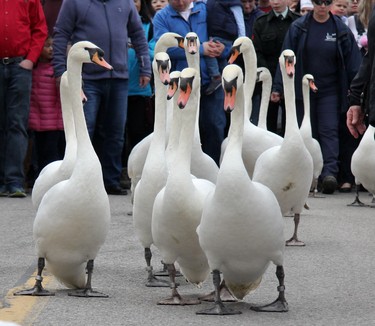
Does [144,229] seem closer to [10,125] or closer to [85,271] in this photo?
[85,271]

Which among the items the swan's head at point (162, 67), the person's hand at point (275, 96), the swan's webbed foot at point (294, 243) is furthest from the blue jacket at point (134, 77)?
the swan's head at point (162, 67)

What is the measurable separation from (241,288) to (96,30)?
770 cm

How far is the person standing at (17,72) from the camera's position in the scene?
49.4 feet

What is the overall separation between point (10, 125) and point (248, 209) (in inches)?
323

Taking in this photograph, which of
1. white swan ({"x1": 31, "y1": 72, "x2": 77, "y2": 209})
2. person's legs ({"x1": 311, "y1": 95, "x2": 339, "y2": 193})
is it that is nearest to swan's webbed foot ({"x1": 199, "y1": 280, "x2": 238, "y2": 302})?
white swan ({"x1": 31, "y1": 72, "x2": 77, "y2": 209})

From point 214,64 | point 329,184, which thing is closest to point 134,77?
point 214,64

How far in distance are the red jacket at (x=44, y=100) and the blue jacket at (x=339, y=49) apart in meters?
2.86

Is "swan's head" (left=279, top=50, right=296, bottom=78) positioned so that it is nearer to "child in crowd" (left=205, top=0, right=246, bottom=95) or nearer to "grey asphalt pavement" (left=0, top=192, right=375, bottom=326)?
"grey asphalt pavement" (left=0, top=192, right=375, bottom=326)

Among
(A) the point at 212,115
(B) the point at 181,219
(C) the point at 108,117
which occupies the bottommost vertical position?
(C) the point at 108,117

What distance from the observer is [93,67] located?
15.2 m

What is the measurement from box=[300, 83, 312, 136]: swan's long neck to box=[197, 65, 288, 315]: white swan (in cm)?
822

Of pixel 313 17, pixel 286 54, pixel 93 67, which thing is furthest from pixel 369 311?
pixel 313 17

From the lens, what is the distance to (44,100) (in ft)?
52.2

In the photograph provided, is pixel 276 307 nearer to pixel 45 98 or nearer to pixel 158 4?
pixel 45 98
